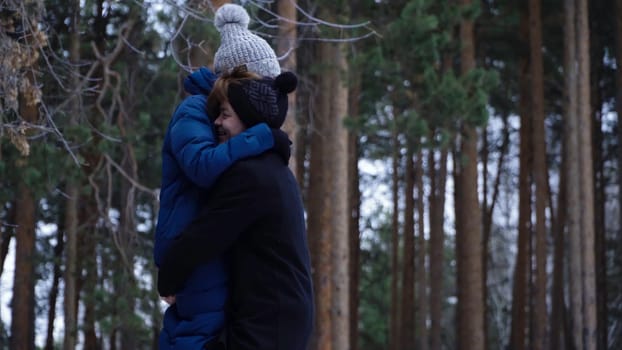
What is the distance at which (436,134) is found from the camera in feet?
50.1

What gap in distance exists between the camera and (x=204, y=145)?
307cm

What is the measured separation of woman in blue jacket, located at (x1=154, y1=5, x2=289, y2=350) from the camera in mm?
3014

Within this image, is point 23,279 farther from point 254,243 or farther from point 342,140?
point 254,243

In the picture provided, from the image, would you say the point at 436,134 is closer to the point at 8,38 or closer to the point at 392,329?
the point at 8,38

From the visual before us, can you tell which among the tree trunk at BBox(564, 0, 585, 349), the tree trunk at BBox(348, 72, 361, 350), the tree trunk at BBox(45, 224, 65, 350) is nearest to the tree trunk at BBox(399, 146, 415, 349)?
the tree trunk at BBox(348, 72, 361, 350)

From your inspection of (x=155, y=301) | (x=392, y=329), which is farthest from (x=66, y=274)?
(x=392, y=329)

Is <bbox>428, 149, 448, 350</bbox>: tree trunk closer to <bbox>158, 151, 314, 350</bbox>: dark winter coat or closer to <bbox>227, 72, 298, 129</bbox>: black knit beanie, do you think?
<bbox>227, 72, 298, 129</bbox>: black knit beanie

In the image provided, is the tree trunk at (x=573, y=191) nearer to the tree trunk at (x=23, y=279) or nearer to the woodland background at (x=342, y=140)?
the woodland background at (x=342, y=140)

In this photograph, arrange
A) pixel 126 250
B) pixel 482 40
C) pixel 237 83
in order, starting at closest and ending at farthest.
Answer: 1. pixel 237 83
2. pixel 126 250
3. pixel 482 40

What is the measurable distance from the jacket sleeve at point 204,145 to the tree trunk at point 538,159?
18819 mm

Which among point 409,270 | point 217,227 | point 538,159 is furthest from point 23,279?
point 217,227

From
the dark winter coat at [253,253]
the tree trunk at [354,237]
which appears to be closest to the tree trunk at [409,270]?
the tree trunk at [354,237]

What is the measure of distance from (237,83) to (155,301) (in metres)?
11.9

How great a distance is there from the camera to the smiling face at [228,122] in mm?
3174
